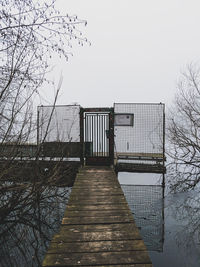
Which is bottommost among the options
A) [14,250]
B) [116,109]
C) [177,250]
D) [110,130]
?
[177,250]

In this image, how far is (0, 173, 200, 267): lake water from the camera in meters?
4.85

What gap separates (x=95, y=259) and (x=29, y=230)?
4904mm

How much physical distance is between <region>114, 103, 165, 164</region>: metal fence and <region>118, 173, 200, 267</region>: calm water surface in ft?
8.46

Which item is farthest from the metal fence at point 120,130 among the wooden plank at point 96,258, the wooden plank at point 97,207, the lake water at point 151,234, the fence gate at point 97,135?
the wooden plank at point 96,258

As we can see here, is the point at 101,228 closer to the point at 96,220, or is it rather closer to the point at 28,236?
the point at 96,220

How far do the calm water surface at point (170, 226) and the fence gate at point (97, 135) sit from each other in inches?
117

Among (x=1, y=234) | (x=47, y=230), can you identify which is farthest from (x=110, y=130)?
(x=1, y=234)

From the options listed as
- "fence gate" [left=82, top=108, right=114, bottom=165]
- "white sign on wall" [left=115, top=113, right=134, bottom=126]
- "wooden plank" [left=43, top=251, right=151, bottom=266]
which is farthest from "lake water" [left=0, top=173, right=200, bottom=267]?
"white sign on wall" [left=115, top=113, right=134, bottom=126]

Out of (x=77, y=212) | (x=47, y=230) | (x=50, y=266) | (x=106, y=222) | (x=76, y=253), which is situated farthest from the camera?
(x=47, y=230)

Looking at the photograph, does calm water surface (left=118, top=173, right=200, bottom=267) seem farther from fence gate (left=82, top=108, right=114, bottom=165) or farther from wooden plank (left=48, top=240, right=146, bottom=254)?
wooden plank (left=48, top=240, right=146, bottom=254)

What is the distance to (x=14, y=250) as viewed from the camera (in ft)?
16.0

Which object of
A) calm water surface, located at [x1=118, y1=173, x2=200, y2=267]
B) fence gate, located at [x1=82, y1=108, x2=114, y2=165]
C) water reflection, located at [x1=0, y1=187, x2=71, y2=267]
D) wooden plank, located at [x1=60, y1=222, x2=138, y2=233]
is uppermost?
fence gate, located at [x1=82, y1=108, x2=114, y2=165]

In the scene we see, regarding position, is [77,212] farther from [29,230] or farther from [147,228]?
[147,228]

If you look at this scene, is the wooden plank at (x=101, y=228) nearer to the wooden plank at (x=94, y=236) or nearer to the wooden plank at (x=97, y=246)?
the wooden plank at (x=94, y=236)
